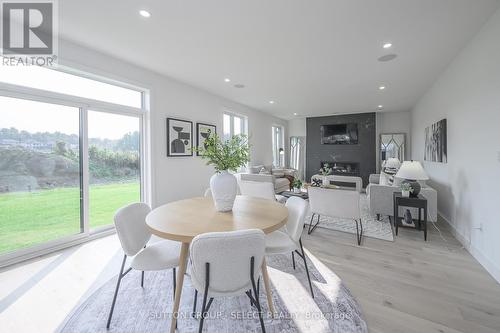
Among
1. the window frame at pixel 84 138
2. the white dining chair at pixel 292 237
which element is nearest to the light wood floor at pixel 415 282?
the white dining chair at pixel 292 237

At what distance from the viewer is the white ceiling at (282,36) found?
2.05 metres

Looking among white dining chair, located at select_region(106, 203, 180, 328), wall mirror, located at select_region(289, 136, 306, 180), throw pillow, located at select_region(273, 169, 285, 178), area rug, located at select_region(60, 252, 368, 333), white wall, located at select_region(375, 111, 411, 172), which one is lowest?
area rug, located at select_region(60, 252, 368, 333)

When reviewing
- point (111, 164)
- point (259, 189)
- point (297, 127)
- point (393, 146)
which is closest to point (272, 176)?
point (259, 189)

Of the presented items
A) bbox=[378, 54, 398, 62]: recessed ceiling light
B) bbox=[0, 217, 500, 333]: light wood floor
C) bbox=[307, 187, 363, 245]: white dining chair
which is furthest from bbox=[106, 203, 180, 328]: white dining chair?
bbox=[378, 54, 398, 62]: recessed ceiling light

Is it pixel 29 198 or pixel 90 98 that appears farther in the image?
pixel 90 98

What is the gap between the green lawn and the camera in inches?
93.8

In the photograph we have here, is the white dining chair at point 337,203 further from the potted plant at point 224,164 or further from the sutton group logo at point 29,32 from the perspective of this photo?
the sutton group logo at point 29,32

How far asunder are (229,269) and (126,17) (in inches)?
106

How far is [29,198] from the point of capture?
2.53 metres

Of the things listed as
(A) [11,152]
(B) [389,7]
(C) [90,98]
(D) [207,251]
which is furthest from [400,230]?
(A) [11,152]

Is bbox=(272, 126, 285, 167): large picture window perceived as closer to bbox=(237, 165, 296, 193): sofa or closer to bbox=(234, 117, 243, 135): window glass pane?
bbox=(237, 165, 296, 193): sofa

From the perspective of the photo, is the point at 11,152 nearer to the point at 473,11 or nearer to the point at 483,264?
the point at 473,11

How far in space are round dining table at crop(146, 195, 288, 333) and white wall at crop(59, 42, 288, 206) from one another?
6.89ft

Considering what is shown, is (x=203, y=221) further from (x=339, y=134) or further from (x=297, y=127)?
(x=297, y=127)
